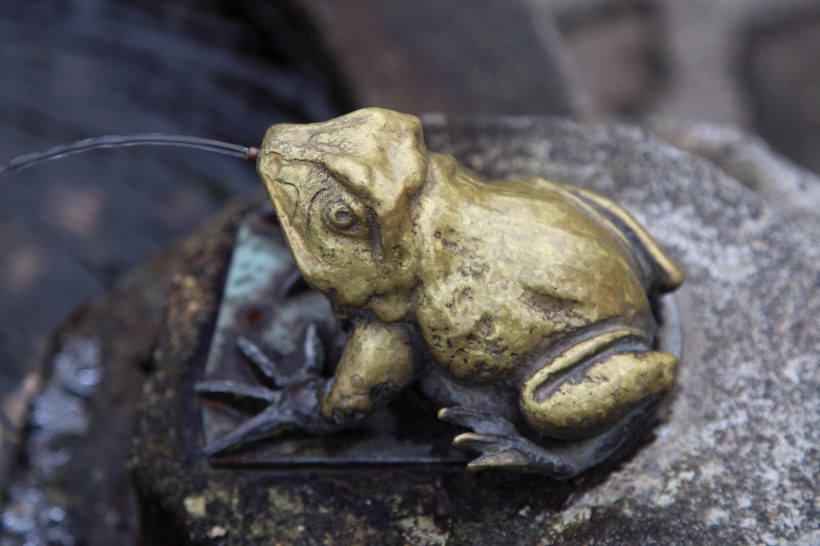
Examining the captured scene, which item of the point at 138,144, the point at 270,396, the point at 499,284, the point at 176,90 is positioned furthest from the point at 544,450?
the point at 176,90

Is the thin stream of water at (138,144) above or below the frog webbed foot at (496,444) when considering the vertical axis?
above

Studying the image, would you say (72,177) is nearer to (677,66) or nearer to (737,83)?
(677,66)

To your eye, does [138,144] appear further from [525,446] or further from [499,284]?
[525,446]

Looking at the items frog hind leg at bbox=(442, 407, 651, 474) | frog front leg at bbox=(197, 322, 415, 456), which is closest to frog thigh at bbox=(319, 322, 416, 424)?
frog front leg at bbox=(197, 322, 415, 456)

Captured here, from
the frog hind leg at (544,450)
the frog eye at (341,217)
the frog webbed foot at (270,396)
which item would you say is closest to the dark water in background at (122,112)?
the frog webbed foot at (270,396)

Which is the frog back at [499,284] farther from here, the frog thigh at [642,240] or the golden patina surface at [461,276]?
the frog thigh at [642,240]

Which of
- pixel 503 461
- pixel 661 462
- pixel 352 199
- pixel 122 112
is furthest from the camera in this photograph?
pixel 122 112

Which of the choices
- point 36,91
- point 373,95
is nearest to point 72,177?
point 36,91
